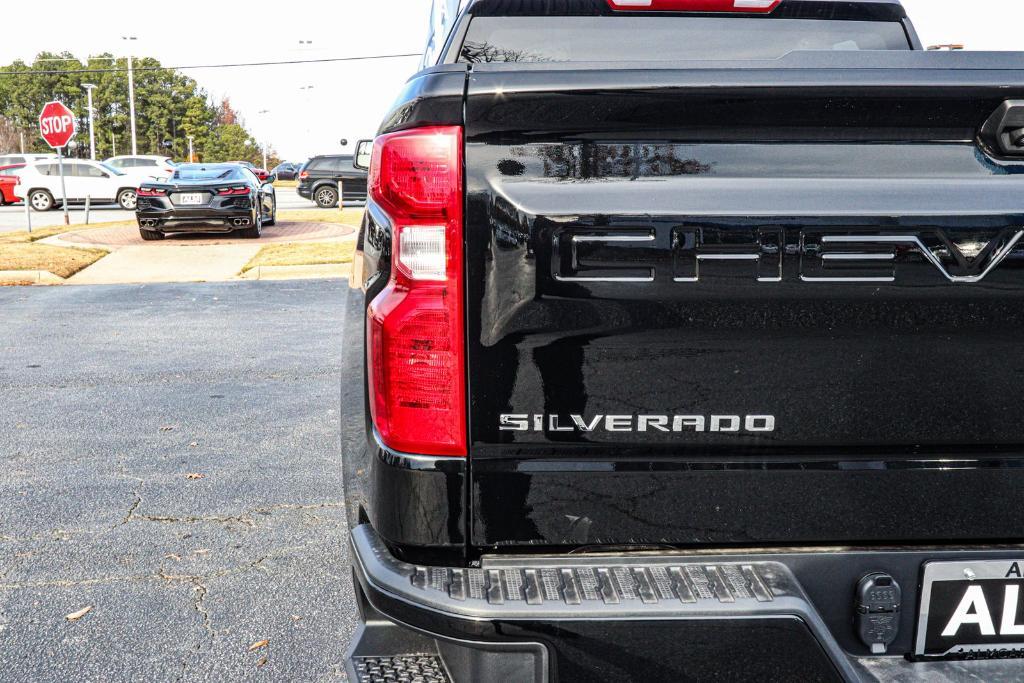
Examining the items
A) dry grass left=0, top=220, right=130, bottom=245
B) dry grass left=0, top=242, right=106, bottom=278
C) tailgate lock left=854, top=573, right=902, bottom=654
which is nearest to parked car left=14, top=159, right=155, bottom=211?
dry grass left=0, top=220, right=130, bottom=245

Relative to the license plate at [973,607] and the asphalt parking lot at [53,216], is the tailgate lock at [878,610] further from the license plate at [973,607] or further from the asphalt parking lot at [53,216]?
the asphalt parking lot at [53,216]

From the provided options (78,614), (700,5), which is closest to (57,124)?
(78,614)

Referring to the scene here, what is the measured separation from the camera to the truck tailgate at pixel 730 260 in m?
1.60

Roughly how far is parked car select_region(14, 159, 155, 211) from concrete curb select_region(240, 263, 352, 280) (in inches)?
716

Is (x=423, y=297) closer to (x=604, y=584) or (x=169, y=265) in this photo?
(x=604, y=584)

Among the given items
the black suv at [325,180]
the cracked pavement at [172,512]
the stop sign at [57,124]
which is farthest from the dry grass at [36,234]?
the cracked pavement at [172,512]

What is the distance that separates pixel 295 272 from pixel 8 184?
79.3 feet

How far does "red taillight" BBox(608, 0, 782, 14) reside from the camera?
2.52 m

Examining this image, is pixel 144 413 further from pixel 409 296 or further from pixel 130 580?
pixel 409 296

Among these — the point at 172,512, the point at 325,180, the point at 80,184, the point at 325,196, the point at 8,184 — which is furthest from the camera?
the point at 8,184

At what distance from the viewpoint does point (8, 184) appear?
3147cm

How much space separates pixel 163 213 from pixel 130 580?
14464 millimetres

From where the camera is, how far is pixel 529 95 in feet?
5.26

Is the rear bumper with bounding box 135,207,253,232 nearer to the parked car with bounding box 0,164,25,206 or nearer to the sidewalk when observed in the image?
the sidewalk
